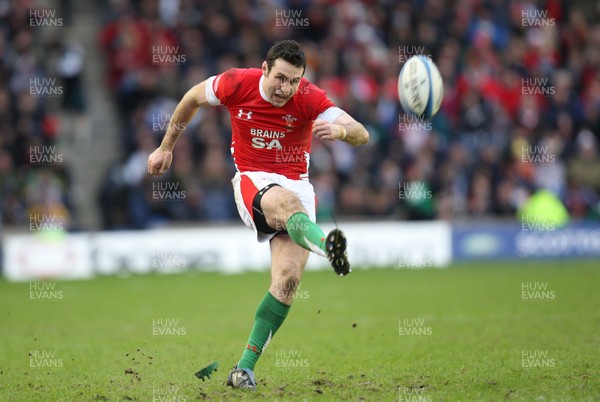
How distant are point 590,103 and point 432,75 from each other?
14259mm

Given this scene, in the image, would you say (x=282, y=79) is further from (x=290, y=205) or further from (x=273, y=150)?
(x=290, y=205)

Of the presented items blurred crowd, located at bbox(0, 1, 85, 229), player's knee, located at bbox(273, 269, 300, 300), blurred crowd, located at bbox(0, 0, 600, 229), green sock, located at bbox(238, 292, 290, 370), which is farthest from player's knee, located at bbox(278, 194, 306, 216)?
blurred crowd, located at bbox(0, 0, 600, 229)

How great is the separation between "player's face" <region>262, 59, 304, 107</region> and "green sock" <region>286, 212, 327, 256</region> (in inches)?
37.3

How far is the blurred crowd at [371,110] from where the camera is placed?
730 inches

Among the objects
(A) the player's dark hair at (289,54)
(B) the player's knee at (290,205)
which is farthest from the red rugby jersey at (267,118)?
(B) the player's knee at (290,205)

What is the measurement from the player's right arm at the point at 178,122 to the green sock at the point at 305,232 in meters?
1.31

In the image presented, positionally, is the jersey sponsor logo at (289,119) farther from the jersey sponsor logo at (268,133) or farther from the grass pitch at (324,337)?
the grass pitch at (324,337)

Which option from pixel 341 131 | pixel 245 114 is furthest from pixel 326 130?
pixel 245 114

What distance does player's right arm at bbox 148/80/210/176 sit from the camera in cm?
772

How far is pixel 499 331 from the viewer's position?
10656 millimetres

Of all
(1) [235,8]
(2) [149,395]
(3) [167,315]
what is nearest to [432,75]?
(2) [149,395]

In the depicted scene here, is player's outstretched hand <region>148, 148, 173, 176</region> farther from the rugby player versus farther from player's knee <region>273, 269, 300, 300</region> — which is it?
player's knee <region>273, 269, 300, 300</region>

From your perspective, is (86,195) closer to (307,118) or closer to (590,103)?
(590,103)

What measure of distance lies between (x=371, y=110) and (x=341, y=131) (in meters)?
13.0
